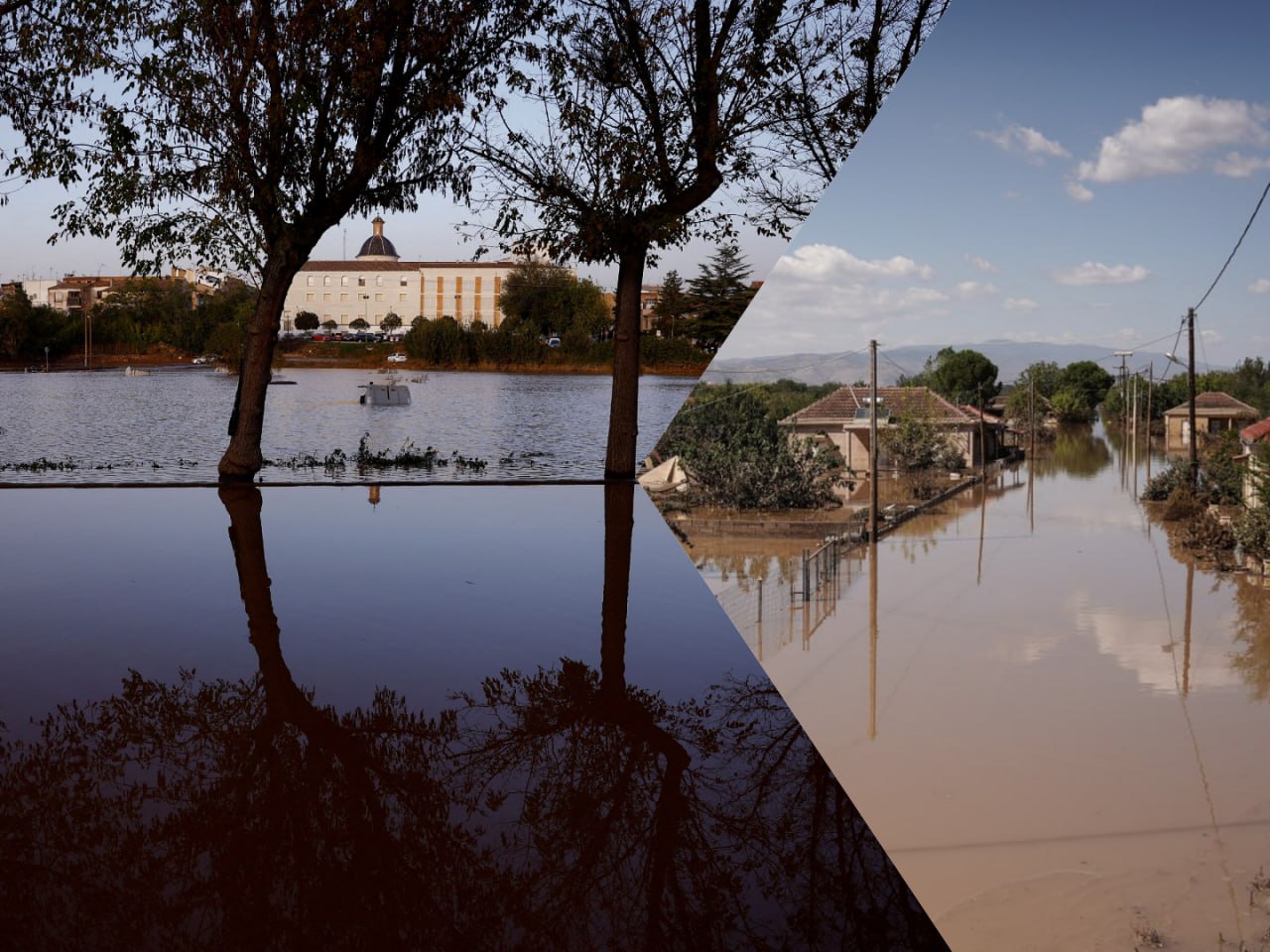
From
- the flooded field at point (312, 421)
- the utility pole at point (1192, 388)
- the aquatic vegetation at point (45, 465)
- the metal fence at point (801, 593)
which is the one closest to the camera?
the utility pole at point (1192, 388)

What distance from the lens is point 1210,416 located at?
6.12 metres

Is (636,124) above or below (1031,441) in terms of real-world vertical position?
above

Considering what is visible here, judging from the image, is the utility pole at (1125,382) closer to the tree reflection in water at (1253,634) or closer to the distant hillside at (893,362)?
the distant hillside at (893,362)

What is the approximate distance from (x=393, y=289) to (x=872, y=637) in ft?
17.5

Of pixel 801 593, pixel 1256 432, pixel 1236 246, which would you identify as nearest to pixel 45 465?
pixel 801 593

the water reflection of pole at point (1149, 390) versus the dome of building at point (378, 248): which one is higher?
the dome of building at point (378, 248)

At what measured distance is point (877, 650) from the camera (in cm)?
1013

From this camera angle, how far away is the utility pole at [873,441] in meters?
8.66

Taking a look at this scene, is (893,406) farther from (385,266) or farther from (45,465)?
(45,465)

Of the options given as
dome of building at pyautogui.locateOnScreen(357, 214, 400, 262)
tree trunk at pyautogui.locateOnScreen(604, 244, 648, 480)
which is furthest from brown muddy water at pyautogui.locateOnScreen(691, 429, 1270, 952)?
dome of building at pyautogui.locateOnScreen(357, 214, 400, 262)

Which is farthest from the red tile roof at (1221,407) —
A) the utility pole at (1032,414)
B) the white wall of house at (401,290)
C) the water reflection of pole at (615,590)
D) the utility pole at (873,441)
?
the white wall of house at (401,290)

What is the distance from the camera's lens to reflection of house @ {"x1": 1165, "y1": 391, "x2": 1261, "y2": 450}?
6.07 metres

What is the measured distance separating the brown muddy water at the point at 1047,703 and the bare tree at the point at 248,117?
Result: 10.8 feet

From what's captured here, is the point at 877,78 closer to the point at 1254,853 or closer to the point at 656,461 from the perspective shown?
the point at 656,461
